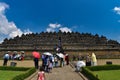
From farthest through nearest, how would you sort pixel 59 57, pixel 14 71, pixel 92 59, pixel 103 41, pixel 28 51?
pixel 103 41 < pixel 28 51 < pixel 59 57 < pixel 92 59 < pixel 14 71

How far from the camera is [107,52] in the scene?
146ft

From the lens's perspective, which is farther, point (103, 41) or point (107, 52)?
point (103, 41)

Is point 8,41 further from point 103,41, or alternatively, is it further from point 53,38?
point 103,41

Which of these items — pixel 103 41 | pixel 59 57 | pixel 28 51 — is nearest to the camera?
pixel 59 57

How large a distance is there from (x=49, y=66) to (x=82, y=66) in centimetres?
240

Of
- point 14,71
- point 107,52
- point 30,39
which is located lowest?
point 14,71

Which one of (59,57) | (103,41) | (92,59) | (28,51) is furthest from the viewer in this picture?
(103,41)

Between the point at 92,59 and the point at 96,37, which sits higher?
the point at 96,37

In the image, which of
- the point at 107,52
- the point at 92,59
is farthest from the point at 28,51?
the point at 92,59

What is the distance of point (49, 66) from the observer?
22109 millimetres

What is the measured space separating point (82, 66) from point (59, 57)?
162 inches

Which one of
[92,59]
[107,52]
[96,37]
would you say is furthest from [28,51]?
[96,37]

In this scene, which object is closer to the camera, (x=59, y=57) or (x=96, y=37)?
(x=59, y=57)

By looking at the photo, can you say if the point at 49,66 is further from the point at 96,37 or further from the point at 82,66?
the point at 96,37
